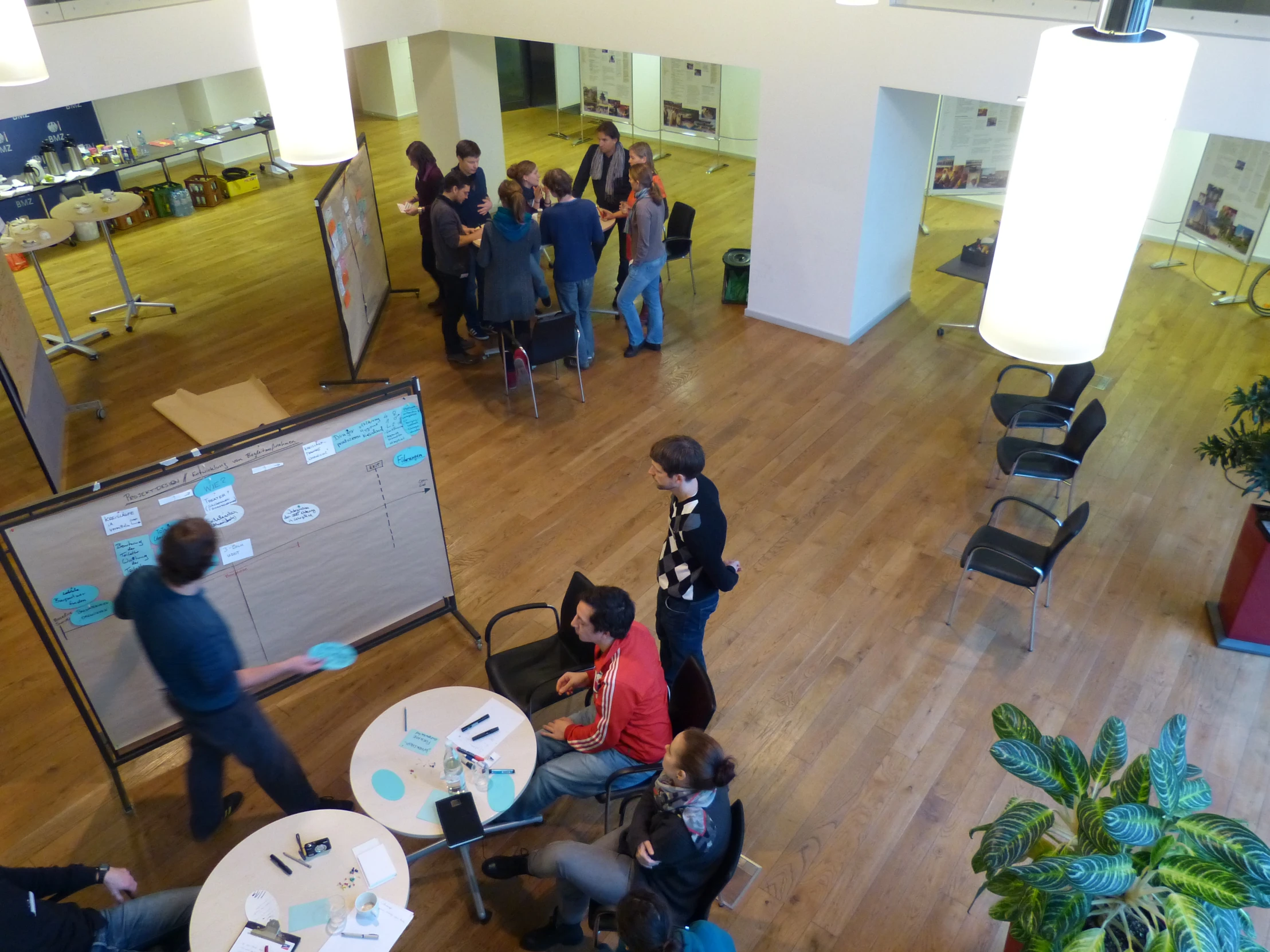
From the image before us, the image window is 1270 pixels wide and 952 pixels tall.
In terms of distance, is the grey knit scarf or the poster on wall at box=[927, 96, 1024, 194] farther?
the poster on wall at box=[927, 96, 1024, 194]

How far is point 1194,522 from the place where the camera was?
5.59 meters

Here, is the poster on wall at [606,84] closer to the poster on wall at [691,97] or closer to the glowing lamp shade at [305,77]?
the poster on wall at [691,97]

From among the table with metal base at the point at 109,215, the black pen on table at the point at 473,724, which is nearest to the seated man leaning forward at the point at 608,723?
the black pen on table at the point at 473,724

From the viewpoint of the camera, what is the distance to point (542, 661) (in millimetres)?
4133

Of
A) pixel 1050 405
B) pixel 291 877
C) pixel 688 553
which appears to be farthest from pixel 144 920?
pixel 1050 405

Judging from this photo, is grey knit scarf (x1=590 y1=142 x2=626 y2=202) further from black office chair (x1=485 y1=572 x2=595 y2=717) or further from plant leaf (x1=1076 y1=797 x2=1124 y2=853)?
plant leaf (x1=1076 y1=797 x2=1124 y2=853)

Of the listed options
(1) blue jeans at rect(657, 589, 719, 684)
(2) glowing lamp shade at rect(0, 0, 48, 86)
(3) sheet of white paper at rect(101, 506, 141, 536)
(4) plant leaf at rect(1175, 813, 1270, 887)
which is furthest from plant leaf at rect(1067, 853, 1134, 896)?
(2) glowing lamp shade at rect(0, 0, 48, 86)

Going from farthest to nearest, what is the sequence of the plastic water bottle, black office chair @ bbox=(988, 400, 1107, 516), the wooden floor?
black office chair @ bbox=(988, 400, 1107, 516) < the wooden floor < the plastic water bottle

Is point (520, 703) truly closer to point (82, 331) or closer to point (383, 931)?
point (383, 931)

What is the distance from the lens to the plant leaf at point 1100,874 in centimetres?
243

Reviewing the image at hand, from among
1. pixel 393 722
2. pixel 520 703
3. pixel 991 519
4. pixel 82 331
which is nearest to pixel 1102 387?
pixel 991 519

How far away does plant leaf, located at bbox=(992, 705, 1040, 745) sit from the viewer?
2969 millimetres

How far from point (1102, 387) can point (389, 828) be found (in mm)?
6277

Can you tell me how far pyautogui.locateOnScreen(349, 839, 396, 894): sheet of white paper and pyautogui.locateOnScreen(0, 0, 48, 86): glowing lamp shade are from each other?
107 inches
